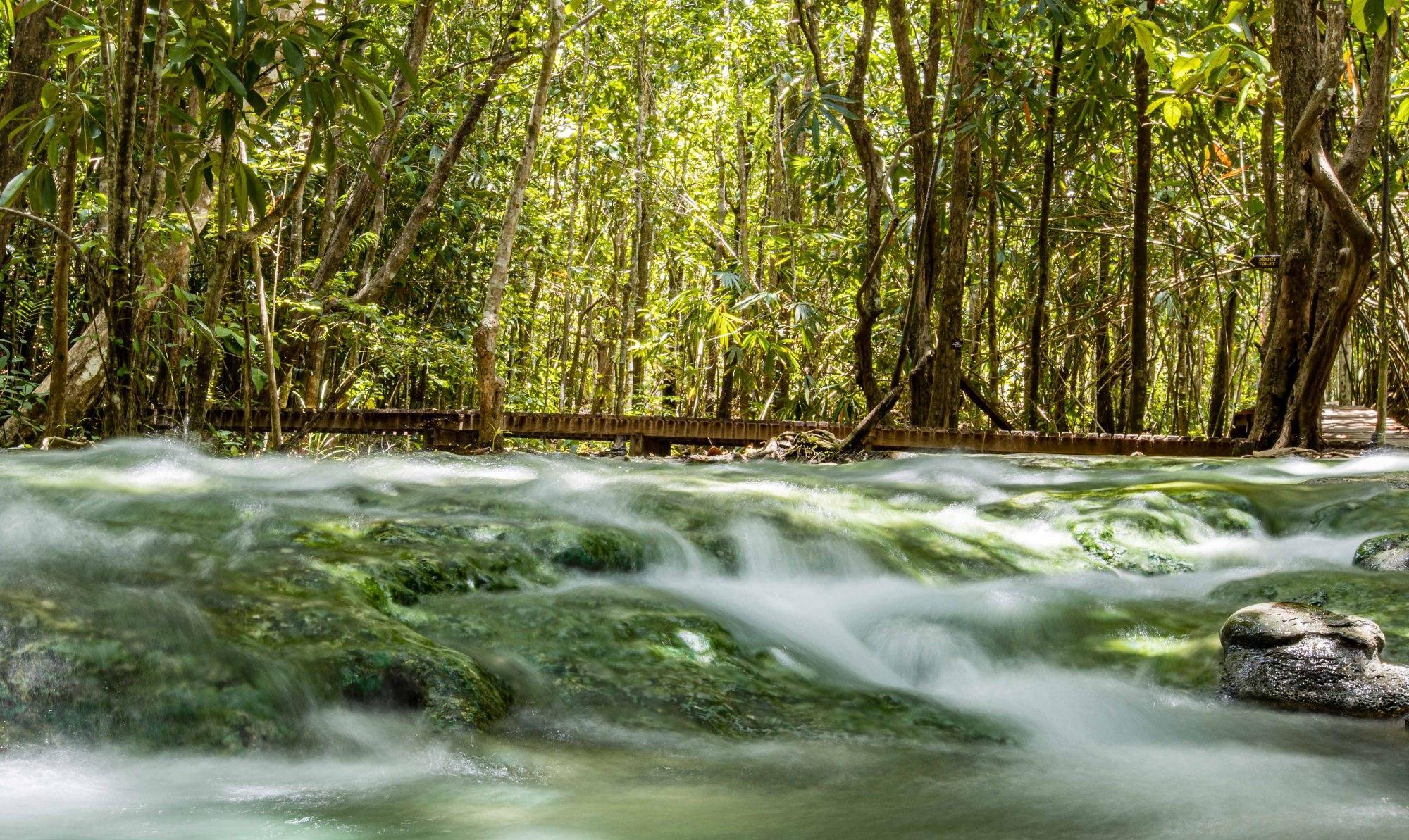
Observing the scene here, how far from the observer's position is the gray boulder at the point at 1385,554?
3523mm

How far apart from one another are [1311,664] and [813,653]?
4.09 feet

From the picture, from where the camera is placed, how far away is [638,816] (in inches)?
74.7

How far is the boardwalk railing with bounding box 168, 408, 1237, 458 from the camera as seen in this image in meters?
6.79

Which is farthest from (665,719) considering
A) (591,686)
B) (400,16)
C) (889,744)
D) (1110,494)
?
(400,16)

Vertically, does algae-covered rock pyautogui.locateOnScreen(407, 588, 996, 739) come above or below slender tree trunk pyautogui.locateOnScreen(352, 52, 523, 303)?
below

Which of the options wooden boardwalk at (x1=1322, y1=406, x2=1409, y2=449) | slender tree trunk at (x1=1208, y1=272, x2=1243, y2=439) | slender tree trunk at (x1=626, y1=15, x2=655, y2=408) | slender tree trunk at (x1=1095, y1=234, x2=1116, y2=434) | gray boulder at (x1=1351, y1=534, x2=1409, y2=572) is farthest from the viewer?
slender tree trunk at (x1=626, y1=15, x2=655, y2=408)

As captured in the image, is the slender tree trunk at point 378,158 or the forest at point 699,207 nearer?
the forest at point 699,207

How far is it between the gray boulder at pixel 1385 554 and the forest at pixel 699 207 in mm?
1685

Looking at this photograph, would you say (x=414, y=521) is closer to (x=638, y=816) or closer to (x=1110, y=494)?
(x=638, y=816)

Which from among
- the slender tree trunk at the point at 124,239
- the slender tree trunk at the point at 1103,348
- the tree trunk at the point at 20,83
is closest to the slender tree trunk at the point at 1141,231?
the slender tree trunk at the point at 1103,348

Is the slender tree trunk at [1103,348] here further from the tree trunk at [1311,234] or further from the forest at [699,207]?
the tree trunk at [1311,234]

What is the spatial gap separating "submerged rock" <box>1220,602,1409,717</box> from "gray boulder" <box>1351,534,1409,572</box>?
2.71ft

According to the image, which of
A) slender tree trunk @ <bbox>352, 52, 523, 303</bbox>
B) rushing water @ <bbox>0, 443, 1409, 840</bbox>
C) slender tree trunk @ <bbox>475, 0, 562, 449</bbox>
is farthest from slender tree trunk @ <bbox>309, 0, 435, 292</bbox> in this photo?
rushing water @ <bbox>0, 443, 1409, 840</bbox>

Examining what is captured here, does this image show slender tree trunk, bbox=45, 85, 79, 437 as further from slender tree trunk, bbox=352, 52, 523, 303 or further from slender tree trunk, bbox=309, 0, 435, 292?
slender tree trunk, bbox=352, 52, 523, 303
